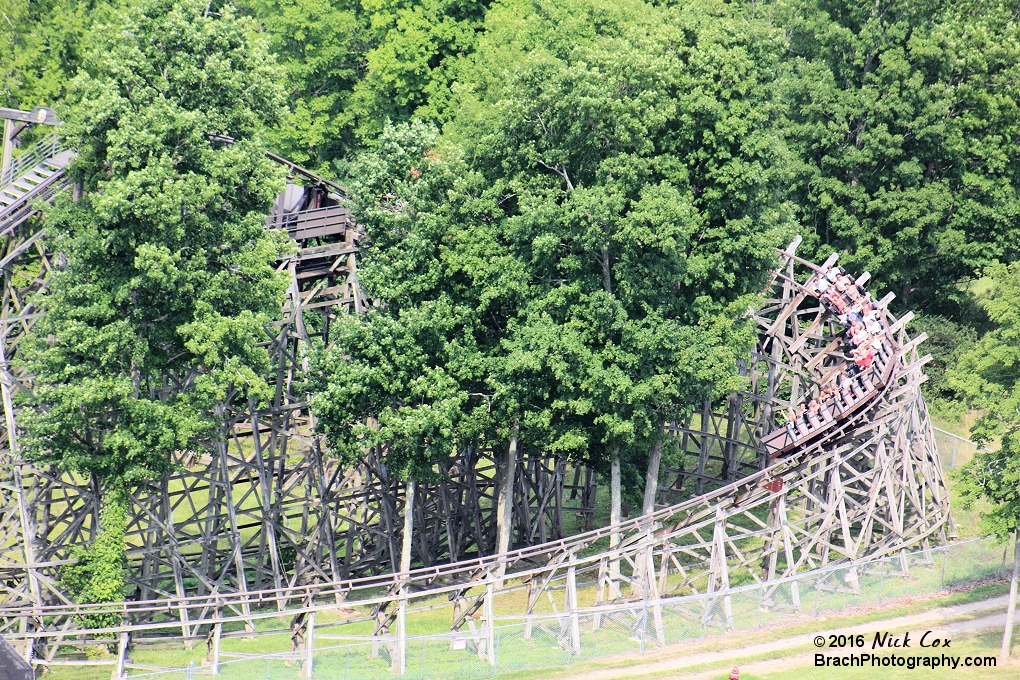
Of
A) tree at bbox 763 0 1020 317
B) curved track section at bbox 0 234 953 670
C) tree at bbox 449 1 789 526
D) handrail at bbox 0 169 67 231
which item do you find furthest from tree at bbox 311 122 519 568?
tree at bbox 763 0 1020 317

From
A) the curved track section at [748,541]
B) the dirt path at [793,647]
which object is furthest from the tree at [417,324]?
the dirt path at [793,647]

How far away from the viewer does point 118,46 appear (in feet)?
121

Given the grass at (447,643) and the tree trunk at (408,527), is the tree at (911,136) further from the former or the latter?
the tree trunk at (408,527)

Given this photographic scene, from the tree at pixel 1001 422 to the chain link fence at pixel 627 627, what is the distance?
338cm

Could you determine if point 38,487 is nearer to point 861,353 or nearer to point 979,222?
point 861,353

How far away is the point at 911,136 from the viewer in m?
50.4

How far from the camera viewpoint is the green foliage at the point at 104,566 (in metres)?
35.8

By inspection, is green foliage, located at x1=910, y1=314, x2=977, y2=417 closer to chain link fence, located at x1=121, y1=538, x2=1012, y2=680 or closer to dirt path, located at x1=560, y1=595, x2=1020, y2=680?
chain link fence, located at x1=121, y1=538, x2=1012, y2=680

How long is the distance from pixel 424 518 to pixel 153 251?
12396mm

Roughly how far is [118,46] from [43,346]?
7.75 meters

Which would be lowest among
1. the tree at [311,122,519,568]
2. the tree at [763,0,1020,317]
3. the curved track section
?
the curved track section

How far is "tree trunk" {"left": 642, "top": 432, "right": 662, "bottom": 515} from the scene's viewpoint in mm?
39875

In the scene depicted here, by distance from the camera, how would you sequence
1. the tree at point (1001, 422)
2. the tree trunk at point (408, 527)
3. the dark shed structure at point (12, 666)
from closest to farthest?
the dark shed structure at point (12, 666), the tree at point (1001, 422), the tree trunk at point (408, 527)

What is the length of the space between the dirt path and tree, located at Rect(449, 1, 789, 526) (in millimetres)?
6011
